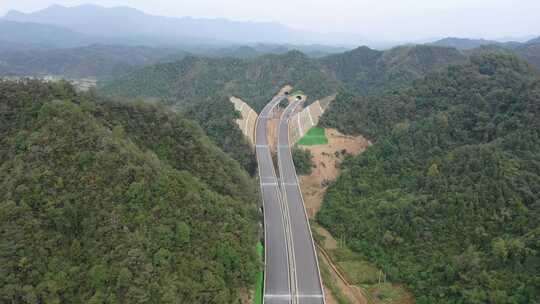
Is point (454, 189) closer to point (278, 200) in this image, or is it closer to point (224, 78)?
point (278, 200)

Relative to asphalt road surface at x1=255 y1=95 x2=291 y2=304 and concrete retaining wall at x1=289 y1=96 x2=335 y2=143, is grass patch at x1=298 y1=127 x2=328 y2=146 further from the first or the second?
asphalt road surface at x1=255 y1=95 x2=291 y2=304

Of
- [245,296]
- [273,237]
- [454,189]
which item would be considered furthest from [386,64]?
[245,296]

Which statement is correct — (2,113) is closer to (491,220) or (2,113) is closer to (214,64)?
(491,220)

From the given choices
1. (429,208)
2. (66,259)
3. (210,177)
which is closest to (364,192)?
(429,208)

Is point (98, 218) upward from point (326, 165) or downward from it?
upward

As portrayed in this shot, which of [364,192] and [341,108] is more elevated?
[341,108]

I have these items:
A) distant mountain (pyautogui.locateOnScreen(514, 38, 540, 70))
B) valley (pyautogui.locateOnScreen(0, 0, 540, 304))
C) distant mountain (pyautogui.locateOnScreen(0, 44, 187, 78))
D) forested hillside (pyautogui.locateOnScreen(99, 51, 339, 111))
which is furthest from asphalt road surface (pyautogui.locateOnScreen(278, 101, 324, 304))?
distant mountain (pyautogui.locateOnScreen(0, 44, 187, 78))

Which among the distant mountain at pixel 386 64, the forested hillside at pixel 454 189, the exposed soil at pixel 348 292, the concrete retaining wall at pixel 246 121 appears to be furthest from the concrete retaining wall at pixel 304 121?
the distant mountain at pixel 386 64
